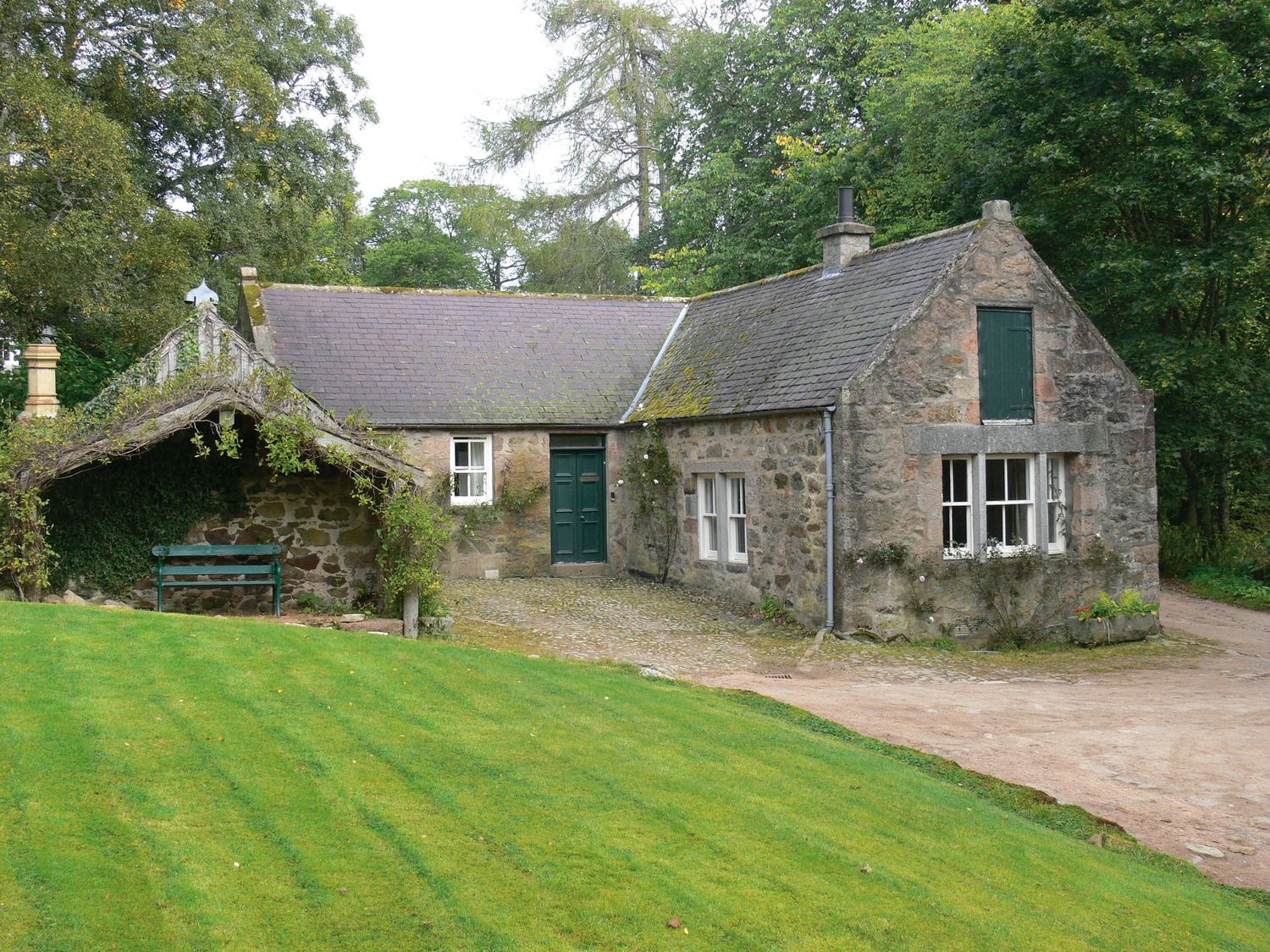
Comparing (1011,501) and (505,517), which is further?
(505,517)

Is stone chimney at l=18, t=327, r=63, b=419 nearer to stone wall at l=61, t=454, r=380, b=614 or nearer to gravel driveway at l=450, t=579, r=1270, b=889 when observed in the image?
stone wall at l=61, t=454, r=380, b=614

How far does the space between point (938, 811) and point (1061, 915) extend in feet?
5.25

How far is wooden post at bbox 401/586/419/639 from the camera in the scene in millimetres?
13602

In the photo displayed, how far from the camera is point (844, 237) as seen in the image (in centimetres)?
1895

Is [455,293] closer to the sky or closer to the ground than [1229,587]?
closer to the sky

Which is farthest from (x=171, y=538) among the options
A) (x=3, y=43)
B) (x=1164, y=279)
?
(x=1164, y=279)

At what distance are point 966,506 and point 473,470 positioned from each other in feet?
30.1

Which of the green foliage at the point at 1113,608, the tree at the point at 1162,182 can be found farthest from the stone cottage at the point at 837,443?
the tree at the point at 1162,182

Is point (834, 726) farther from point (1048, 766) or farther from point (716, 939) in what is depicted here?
point (716, 939)

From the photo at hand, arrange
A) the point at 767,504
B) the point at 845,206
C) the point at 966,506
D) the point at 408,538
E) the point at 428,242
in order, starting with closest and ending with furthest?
the point at 408,538 → the point at 966,506 → the point at 767,504 → the point at 845,206 → the point at 428,242

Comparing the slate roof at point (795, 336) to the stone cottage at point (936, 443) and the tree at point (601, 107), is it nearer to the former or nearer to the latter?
the stone cottage at point (936, 443)

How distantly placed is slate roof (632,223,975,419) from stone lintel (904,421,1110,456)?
139 centimetres

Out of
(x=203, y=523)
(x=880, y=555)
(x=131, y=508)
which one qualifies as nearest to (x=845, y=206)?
(x=880, y=555)

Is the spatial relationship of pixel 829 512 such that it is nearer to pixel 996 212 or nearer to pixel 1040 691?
pixel 1040 691
